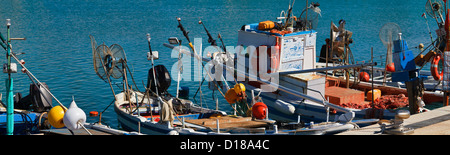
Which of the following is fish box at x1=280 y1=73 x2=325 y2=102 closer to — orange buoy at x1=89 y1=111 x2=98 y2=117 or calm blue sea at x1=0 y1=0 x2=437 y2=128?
calm blue sea at x1=0 y1=0 x2=437 y2=128

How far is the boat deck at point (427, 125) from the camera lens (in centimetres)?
1281

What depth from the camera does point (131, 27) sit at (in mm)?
57000

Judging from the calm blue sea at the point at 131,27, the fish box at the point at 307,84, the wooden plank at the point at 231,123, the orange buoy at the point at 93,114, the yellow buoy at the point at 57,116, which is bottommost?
the orange buoy at the point at 93,114

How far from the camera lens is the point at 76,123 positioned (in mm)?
15453

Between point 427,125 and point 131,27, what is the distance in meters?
46.2

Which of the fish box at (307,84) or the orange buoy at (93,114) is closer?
the fish box at (307,84)

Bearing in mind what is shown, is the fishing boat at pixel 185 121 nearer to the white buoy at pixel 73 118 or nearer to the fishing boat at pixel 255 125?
the fishing boat at pixel 255 125

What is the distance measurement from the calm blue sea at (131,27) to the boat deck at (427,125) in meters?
14.6

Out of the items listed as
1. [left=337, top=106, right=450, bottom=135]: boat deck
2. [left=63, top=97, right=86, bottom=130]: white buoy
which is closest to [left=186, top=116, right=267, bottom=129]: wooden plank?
[left=63, top=97, right=86, bottom=130]: white buoy

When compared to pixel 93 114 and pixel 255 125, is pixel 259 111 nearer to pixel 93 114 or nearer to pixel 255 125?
pixel 255 125

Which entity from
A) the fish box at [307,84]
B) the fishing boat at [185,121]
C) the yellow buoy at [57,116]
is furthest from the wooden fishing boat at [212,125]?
the fish box at [307,84]

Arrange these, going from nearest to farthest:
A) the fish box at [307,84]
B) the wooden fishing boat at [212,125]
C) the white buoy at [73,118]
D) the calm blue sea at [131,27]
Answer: the white buoy at [73,118] → the wooden fishing boat at [212,125] → the fish box at [307,84] → the calm blue sea at [131,27]

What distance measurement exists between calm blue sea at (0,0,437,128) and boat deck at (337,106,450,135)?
47.9 ft
